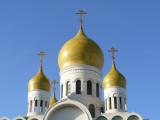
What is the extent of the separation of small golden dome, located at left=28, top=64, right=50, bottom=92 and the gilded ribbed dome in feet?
13.8

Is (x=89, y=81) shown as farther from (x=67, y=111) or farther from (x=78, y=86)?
(x=67, y=111)

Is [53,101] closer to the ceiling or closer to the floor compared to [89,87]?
closer to the ceiling

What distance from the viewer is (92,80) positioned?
24.5 meters

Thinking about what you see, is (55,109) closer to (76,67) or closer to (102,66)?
(76,67)

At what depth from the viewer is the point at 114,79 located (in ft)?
84.2

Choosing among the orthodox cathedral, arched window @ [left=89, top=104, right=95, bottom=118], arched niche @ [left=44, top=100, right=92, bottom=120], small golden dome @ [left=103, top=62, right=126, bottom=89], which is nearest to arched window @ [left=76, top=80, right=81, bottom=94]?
the orthodox cathedral

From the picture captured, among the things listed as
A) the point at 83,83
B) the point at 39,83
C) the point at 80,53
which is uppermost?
the point at 80,53

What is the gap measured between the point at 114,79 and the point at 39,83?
21.9 feet

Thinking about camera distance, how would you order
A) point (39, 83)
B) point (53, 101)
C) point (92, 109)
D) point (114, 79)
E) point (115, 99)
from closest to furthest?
point (92, 109)
point (115, 99)
point (114, 79)
point (39, 83)
point (53, 101)

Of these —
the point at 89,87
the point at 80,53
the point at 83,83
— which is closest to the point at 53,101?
the point at 89,87

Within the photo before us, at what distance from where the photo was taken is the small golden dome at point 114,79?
2555cm

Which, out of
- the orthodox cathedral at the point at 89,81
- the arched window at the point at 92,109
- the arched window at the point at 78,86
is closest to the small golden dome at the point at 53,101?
the orthodox cathedral at the point at 89,81

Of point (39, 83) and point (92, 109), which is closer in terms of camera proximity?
point (92, 109)

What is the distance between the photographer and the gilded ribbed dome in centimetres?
2456
